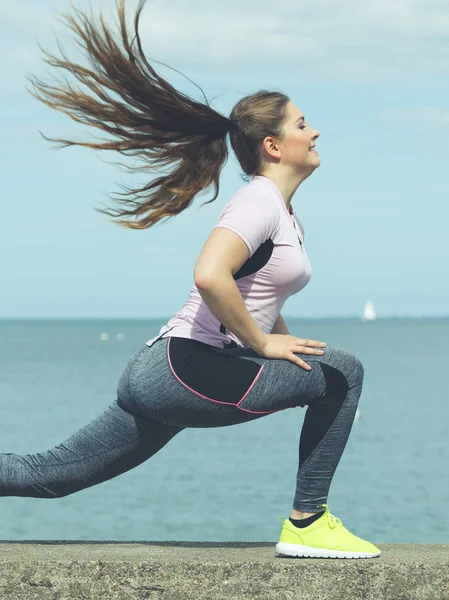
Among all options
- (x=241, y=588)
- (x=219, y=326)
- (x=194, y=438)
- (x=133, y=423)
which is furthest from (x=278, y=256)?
(x=194, y=438)

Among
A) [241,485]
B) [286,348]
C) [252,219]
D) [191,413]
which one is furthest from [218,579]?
[241,485]

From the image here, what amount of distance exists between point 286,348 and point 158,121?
124cm

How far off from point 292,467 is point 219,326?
18.7 metres

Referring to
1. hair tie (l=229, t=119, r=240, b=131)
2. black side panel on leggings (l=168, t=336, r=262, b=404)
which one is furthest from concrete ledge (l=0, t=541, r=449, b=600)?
hair tie (l=229, t=119, r=240, b=131)

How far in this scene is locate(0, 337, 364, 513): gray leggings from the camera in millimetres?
3984

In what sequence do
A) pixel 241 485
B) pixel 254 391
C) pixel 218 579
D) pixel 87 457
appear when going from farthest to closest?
pixel 241 485 → pixel 87 457 → pixel 254 391 → pixel 218 579

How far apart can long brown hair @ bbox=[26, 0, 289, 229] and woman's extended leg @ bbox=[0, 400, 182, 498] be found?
909 millimetres

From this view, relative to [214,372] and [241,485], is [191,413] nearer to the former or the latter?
[214,372]

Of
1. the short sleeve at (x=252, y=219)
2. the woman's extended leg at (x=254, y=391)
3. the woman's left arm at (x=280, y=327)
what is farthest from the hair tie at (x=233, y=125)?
the woman's extended leg at (x=254, y=391)

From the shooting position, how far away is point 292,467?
22.5m

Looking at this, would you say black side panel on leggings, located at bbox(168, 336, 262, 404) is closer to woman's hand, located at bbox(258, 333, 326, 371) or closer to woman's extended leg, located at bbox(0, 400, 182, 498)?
woman's hand, located at bbox(258, 333, 326, 371)

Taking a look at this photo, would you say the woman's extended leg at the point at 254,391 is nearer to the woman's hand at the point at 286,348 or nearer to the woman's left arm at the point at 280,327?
the woman's hand at the point at 286,348

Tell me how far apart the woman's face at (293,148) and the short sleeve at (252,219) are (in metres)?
0.31

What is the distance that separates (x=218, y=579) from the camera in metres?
3.85
